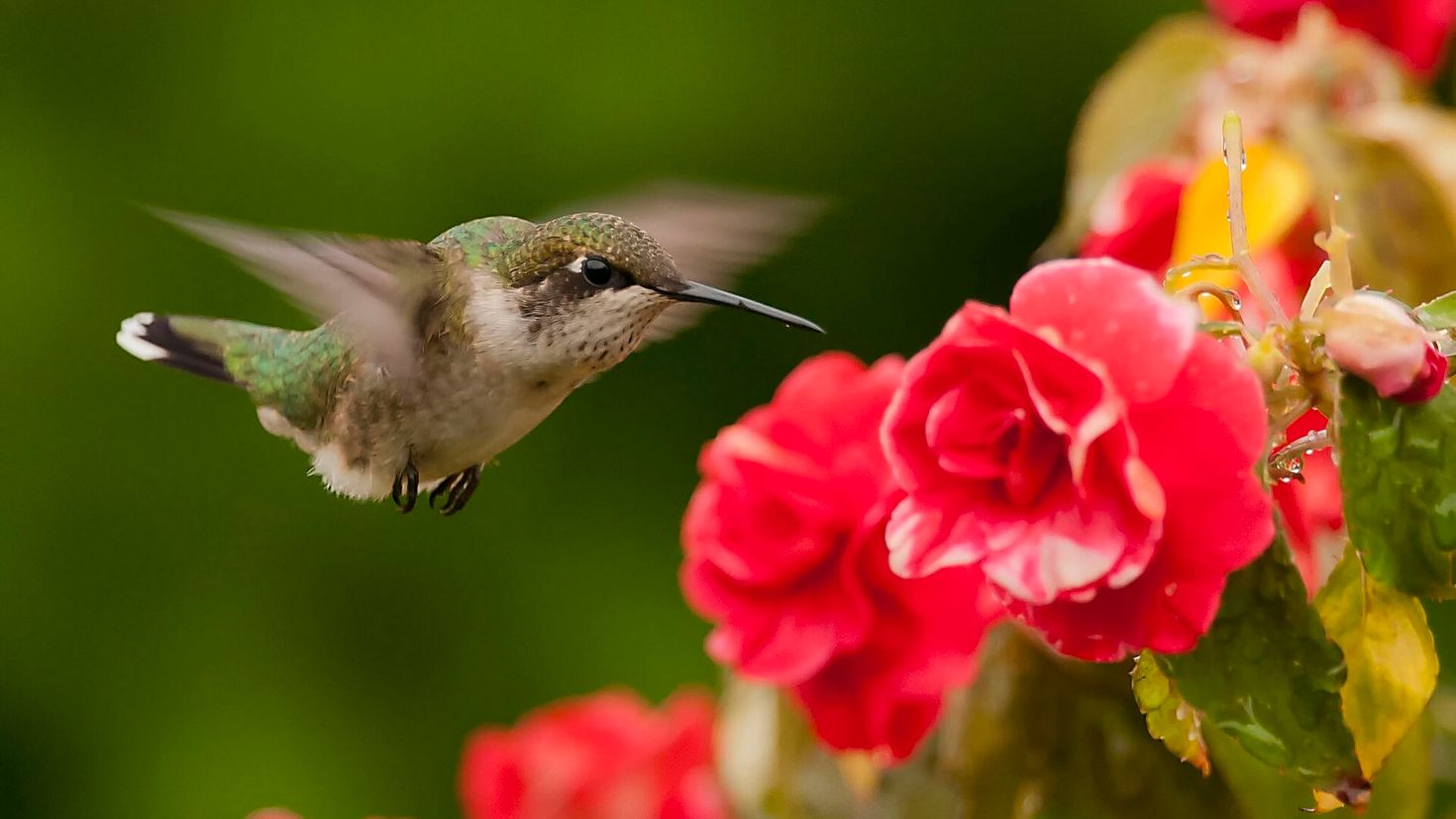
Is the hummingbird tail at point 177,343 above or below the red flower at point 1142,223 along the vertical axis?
above

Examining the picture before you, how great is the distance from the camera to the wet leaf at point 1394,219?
32.5 inches

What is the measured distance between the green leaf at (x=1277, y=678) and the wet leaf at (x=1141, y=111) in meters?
0.54

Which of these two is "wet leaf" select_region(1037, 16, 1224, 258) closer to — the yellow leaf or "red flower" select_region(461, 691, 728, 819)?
Result: the yellow leaf

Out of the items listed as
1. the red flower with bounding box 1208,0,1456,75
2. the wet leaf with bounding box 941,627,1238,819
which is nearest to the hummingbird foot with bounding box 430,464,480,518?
the wet leaf with bounding box 941,627,1238,819

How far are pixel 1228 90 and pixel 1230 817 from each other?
441 mm

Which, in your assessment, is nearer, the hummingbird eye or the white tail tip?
the hummingbird eye

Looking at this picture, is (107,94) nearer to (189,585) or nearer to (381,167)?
(381,167)

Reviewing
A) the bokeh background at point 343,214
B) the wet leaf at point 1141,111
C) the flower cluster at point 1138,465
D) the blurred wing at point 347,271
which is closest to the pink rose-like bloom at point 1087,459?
the flower cluster at point 1138,465

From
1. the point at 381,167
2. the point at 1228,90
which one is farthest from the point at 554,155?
the point at 1228,90

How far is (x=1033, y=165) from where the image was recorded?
2006 mm

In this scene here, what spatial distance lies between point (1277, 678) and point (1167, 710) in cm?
4

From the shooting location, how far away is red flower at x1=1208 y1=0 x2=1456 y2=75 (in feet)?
3.22

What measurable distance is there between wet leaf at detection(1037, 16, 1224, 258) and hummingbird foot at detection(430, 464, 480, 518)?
410 millimetres

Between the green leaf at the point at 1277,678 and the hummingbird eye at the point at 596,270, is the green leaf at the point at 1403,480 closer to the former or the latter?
the green leaf at the point at 1277,678
